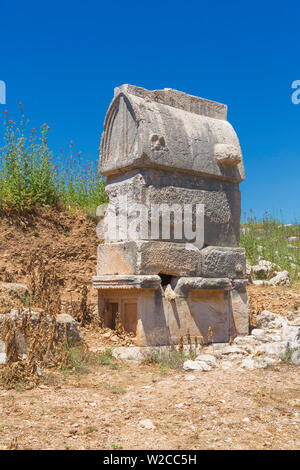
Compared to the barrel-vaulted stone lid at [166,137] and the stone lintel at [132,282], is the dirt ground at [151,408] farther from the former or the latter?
the barrel-vaulted stone lid at [166,137]

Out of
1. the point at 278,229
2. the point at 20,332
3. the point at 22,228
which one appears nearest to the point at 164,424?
the point at 20,332

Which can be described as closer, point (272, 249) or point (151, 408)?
point (151, 408)

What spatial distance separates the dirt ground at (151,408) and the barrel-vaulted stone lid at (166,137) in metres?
2.04

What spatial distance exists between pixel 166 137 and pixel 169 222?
0.94 meters

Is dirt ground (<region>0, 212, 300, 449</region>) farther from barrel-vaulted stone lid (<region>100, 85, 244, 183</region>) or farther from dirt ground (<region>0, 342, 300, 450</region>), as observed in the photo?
barrel-vaulted stone lid (<region>100, 85, 244, 183</region>)

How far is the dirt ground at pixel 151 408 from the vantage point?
10.2ft

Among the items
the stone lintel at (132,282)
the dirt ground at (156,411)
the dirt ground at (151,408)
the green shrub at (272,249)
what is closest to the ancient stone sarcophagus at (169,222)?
the stone lintel at (132,282)

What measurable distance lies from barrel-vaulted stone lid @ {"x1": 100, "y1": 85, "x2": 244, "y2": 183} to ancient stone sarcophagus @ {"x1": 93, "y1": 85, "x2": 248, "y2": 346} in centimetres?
1

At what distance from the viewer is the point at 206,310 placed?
232 inches

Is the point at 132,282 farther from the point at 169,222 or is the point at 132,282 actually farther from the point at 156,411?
the point at 156,411

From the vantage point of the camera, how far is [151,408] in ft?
12.2

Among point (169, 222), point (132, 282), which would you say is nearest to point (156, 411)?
point (132, 282)

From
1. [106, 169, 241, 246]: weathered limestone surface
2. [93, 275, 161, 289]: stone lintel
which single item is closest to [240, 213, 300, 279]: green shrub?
[106, 169, 241, 246]: weathered limestone surface

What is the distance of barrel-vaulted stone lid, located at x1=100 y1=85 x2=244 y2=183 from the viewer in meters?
5.50
